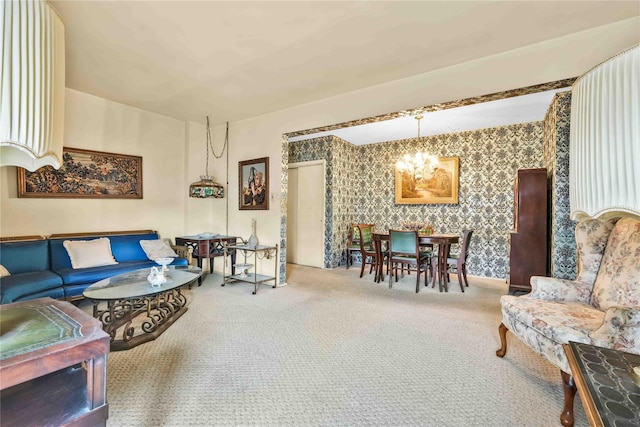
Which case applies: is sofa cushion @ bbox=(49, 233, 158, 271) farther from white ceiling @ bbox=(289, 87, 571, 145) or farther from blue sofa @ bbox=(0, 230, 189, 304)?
white ceiling @ bbox=(289, 87, 571, 145)

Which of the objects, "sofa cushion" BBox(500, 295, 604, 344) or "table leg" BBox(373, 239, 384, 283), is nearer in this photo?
"sofa cushion" BBox(500, 295, 604, 344)

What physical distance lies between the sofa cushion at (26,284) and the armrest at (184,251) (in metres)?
1.45

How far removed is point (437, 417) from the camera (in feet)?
5.26

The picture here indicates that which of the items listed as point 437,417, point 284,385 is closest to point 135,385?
point 284,385

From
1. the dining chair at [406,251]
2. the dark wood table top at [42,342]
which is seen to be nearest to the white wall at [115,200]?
the dark wood table top at [42,342]

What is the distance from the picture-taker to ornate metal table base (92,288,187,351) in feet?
7.94

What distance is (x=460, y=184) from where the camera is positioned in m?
5.29

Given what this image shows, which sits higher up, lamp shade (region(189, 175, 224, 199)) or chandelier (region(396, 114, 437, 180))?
chandelier (region(396, 114, 437, 180))

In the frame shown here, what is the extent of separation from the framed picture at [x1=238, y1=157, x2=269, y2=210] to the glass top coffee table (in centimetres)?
→ 177

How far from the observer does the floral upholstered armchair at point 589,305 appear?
4.75ft

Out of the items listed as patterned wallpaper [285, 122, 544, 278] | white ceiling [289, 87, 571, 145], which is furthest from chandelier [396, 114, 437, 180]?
patterned wallpaper [285, 122, 544, 278]

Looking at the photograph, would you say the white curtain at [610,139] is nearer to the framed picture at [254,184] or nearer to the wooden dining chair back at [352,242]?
the framed picture at [254,184]

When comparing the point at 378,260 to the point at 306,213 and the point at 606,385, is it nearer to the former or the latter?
the point at 306,213

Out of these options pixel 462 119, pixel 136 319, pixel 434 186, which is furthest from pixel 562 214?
pixel 136 319
